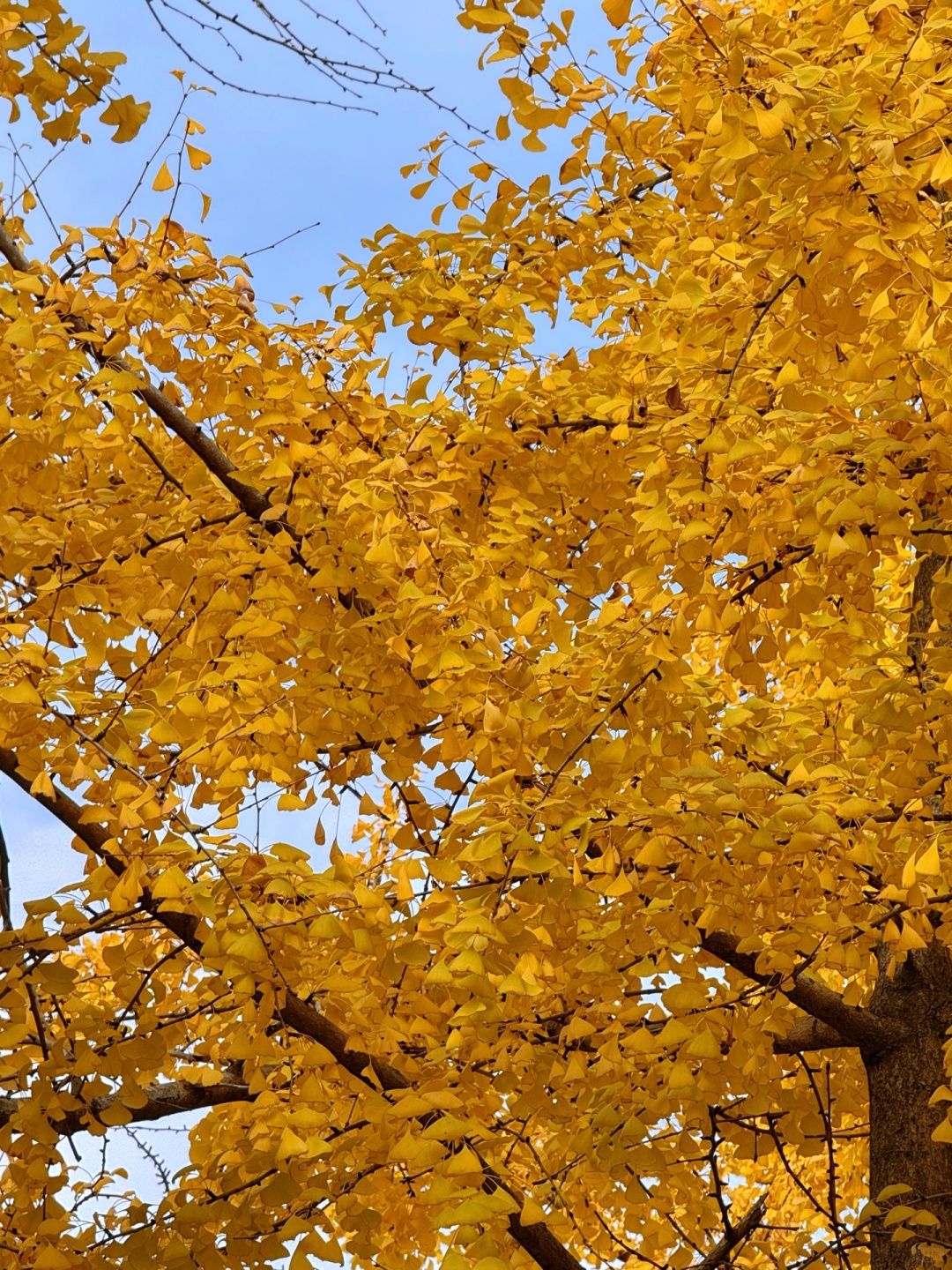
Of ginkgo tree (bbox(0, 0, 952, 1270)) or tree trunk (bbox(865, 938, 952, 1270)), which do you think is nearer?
ginkgo tree (bbox(0, 0, 952, 1270))

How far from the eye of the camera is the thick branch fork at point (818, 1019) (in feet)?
11.7

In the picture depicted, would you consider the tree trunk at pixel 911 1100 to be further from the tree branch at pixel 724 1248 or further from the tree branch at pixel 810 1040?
the tree branch at pixel 724 1248

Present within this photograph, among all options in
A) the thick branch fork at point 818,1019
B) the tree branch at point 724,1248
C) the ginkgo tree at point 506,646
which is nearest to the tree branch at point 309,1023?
the ginkgo tree at point 506,646

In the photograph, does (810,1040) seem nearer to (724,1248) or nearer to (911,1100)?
(911,1100)

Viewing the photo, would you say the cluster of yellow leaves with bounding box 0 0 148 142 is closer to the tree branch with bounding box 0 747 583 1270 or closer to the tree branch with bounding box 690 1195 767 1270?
the tree branch with bounding box 0 747 583 1270

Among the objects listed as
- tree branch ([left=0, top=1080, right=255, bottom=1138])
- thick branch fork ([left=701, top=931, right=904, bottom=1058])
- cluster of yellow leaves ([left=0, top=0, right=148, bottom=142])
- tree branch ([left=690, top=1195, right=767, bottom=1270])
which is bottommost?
tree branch ([left=690, top=1195, right=767, bottom=1270])

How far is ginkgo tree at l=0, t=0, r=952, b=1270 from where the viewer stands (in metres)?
2.28

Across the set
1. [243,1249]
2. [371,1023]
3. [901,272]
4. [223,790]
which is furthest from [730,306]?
[243,1249]

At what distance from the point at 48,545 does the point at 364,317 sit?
1.04 m

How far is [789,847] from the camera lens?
250 cm

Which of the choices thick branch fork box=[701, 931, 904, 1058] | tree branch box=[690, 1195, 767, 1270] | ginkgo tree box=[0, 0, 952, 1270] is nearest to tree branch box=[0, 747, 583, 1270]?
ginkgo tree box=[0, 0, 952, 1270]

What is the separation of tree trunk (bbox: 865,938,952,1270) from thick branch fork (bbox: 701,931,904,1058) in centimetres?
6

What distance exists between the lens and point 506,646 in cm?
249

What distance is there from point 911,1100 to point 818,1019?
15.0 inches
